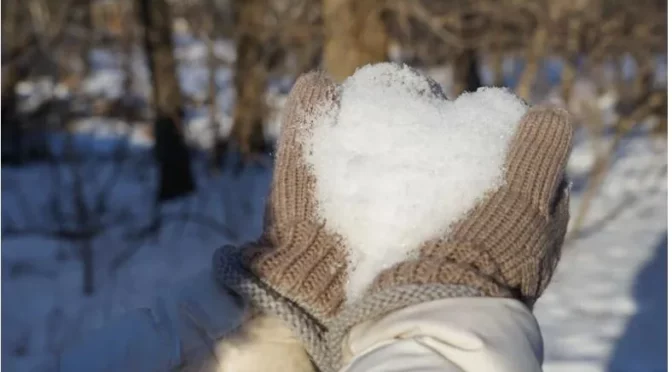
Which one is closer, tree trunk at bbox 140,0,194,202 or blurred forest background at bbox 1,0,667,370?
blurred forest background at bbox 1,0,667,370

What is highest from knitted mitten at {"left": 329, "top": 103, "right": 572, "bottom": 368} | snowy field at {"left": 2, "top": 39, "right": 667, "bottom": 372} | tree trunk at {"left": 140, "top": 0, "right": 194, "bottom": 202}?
knitted mitten at {"left": 329, "top": 103, "right": 572, "bottom": 368}

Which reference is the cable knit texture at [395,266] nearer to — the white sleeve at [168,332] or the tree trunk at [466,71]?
the white sleeve at [168,332]

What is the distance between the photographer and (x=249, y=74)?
8242 millimetres

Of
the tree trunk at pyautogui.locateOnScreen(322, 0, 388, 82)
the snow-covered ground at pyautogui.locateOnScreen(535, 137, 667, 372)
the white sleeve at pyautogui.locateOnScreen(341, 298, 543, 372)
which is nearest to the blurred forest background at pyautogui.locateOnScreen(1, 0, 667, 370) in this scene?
the tree trunk at pyautogui.locateOnScreen(322, 0, 388, 82)

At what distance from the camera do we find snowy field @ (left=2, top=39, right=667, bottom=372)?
4.77 meters

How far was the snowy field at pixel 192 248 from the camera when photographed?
188 inches

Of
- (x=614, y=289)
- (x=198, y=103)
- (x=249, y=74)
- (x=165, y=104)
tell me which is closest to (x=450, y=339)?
(x=614, y=289)

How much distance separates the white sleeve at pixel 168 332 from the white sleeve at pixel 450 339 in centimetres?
19

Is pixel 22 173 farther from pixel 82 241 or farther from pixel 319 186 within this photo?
pixel 319 186

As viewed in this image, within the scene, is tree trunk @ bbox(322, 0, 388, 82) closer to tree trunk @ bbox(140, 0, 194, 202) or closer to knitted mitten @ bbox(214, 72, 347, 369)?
knitted mitten @ bbox(214, 72, 347, 369)

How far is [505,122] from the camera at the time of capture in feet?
3.76

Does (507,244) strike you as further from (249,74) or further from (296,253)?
(249,74)

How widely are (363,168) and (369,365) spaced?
0.26 metres

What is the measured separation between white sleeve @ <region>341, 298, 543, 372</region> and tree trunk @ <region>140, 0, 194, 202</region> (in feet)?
24.1
